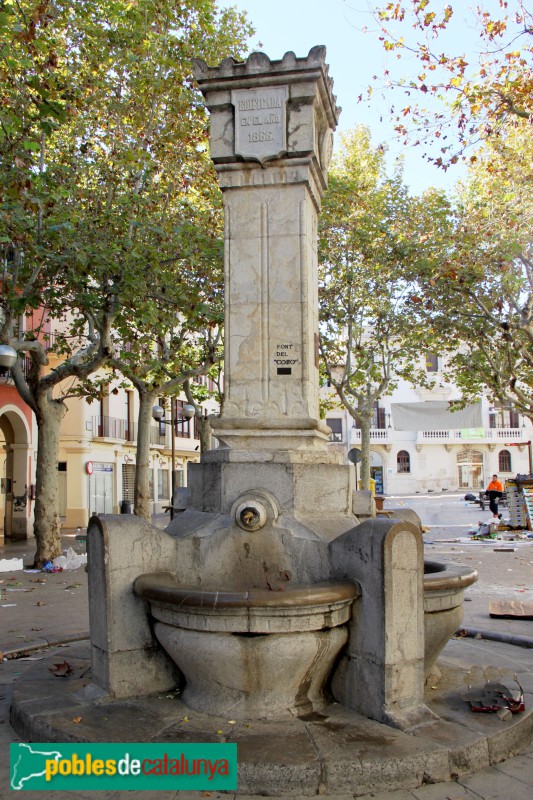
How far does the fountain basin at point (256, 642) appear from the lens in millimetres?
4168

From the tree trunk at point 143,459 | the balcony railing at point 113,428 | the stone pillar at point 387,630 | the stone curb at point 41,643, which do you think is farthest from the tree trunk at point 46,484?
the balcony railing at point 113,428

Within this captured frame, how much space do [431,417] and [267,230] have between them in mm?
53074

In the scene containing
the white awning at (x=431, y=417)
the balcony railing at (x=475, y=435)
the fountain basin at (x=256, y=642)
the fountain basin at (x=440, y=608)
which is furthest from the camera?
the balcony railing at (x=475, y=435)

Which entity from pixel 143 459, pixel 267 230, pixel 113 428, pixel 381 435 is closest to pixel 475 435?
pixel 381 435

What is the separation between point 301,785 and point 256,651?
2.60ft

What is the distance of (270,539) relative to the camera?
488cm

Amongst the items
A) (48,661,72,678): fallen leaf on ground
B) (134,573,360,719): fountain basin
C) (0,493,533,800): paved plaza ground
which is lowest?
(0,493,533,800): paved plaza ground

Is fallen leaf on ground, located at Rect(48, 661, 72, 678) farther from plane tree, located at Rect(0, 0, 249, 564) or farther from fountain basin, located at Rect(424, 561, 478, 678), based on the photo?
plane tree, located at Rect(0, 0, 249, 564)

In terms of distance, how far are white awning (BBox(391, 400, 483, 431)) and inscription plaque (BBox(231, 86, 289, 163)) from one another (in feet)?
170

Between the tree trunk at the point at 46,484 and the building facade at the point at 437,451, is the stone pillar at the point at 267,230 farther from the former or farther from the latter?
the building facade at the point at 437,451

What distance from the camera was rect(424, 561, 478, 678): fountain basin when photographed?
4855 millimetres

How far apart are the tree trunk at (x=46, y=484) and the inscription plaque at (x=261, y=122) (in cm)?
988

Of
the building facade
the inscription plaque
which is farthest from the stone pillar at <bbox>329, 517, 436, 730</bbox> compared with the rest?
the building facade

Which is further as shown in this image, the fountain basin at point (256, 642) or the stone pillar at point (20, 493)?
the stone pillar at point (20, 493)
